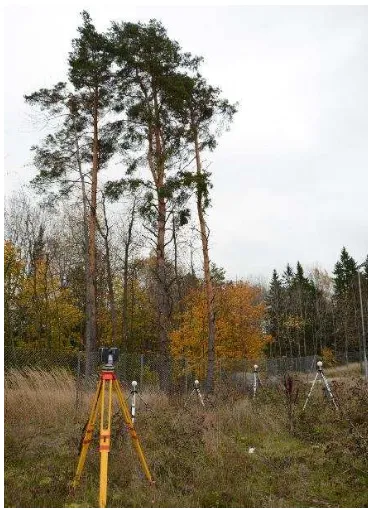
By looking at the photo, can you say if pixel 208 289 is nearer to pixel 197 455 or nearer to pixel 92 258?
pixel 92 258

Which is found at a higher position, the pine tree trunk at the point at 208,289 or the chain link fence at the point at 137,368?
the pine tree trunk at the point at 208,289

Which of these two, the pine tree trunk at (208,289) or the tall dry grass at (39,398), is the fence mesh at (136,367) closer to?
the pine tree trunk at (208,289)

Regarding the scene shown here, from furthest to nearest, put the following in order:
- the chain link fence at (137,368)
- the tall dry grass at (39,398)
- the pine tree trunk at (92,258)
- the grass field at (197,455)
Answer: the pine tree trunk at (92,258), the chain link fence at (137,368), the tall dry grass at (39,398), the grass field at (197,455)

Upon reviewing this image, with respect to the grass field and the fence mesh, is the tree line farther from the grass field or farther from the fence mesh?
the grass field

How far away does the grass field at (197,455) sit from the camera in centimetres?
517

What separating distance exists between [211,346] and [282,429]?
6.70 meters

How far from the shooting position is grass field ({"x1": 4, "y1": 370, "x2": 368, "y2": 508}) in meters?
5.17

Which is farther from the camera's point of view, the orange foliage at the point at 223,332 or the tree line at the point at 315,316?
the tree line at the point at 315,316

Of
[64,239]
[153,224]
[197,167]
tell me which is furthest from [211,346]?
[64,239]

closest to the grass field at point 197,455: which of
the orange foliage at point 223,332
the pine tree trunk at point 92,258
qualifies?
the pine tree trunk at point 92,258

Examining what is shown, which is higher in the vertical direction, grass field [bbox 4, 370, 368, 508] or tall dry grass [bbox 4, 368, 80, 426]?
tall dry grass [bbox 4, 368, 80, 426]

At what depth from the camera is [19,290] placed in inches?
958

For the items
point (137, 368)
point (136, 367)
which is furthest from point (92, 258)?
point (137, 368)

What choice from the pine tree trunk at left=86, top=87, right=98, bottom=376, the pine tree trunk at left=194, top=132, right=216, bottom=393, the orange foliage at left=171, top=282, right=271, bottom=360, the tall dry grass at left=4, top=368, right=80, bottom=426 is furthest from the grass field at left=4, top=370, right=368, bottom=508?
the orange foliage at left=171, top=282, right=271, bottom=360
